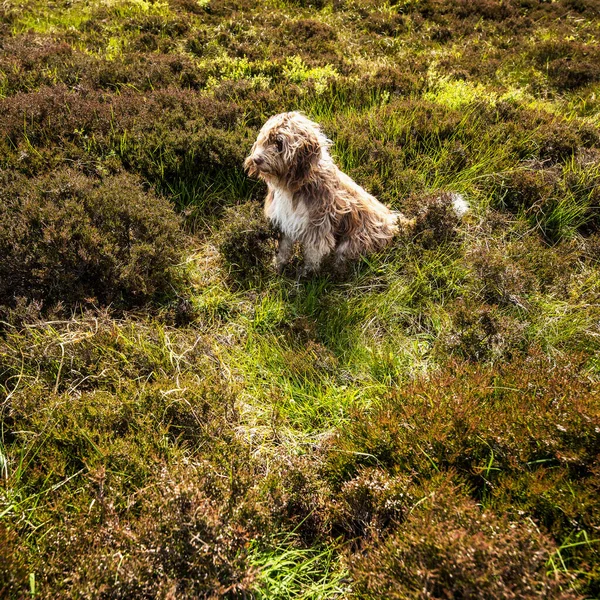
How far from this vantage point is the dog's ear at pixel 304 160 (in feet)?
13.3

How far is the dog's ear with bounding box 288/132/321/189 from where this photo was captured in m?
4.06

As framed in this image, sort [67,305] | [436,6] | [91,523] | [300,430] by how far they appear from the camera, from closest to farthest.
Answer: [91,523], [300,430], [67,305], [436,6]

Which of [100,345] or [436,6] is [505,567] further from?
[436,6]

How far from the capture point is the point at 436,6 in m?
10.4

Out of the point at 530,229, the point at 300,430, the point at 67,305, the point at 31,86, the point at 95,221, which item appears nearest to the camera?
the point at 300,430

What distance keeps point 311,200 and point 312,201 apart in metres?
0.01

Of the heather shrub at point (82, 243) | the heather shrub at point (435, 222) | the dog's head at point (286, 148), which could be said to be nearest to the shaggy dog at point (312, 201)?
the dog's head at point (286, 148)

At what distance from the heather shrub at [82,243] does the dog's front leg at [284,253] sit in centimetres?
106

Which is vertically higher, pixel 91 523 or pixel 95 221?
pixel 95 221

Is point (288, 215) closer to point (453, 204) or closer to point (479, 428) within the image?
point (453, 204)

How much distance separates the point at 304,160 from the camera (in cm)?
415

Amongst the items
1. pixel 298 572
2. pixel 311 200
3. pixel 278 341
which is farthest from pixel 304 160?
pixel 298 572

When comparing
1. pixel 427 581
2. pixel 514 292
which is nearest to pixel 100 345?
pixel 427 581

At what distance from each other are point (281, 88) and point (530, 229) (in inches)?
161
